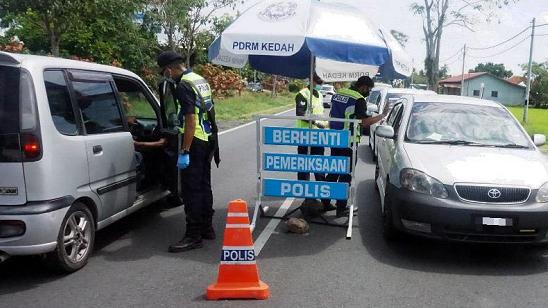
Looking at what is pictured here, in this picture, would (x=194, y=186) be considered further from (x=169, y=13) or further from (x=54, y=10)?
(x=169, y=13)

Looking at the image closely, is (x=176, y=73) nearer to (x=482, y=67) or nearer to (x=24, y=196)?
(x=24, y=196)

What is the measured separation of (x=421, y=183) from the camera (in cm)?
510

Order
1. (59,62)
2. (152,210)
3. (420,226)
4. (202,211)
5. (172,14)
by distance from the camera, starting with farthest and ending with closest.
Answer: (172,14)
(152,210)
(202,211)
(420,226)
(59,62)

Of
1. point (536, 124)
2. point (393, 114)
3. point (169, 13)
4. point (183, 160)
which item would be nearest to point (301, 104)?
point (393, 114)

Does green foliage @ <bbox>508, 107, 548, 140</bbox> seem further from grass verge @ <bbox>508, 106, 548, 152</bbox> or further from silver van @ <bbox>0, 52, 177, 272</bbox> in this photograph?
silver van @ <bbox>0, 52, 177, 272</bbox>

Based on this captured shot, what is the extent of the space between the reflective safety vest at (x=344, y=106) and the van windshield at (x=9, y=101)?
3.71 metres

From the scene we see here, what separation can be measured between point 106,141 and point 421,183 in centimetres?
303

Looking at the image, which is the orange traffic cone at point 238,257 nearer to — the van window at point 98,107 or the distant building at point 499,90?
the van window at point 98,107

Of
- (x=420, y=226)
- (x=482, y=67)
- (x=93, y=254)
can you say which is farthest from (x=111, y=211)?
(x=482, y=67)

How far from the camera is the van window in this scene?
15.8 ft

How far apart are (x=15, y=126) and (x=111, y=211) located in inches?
55.8

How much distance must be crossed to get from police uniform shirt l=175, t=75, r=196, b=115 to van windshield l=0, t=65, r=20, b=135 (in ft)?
4.99

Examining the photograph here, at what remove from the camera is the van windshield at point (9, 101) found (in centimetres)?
404

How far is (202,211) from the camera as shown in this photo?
5559mm
